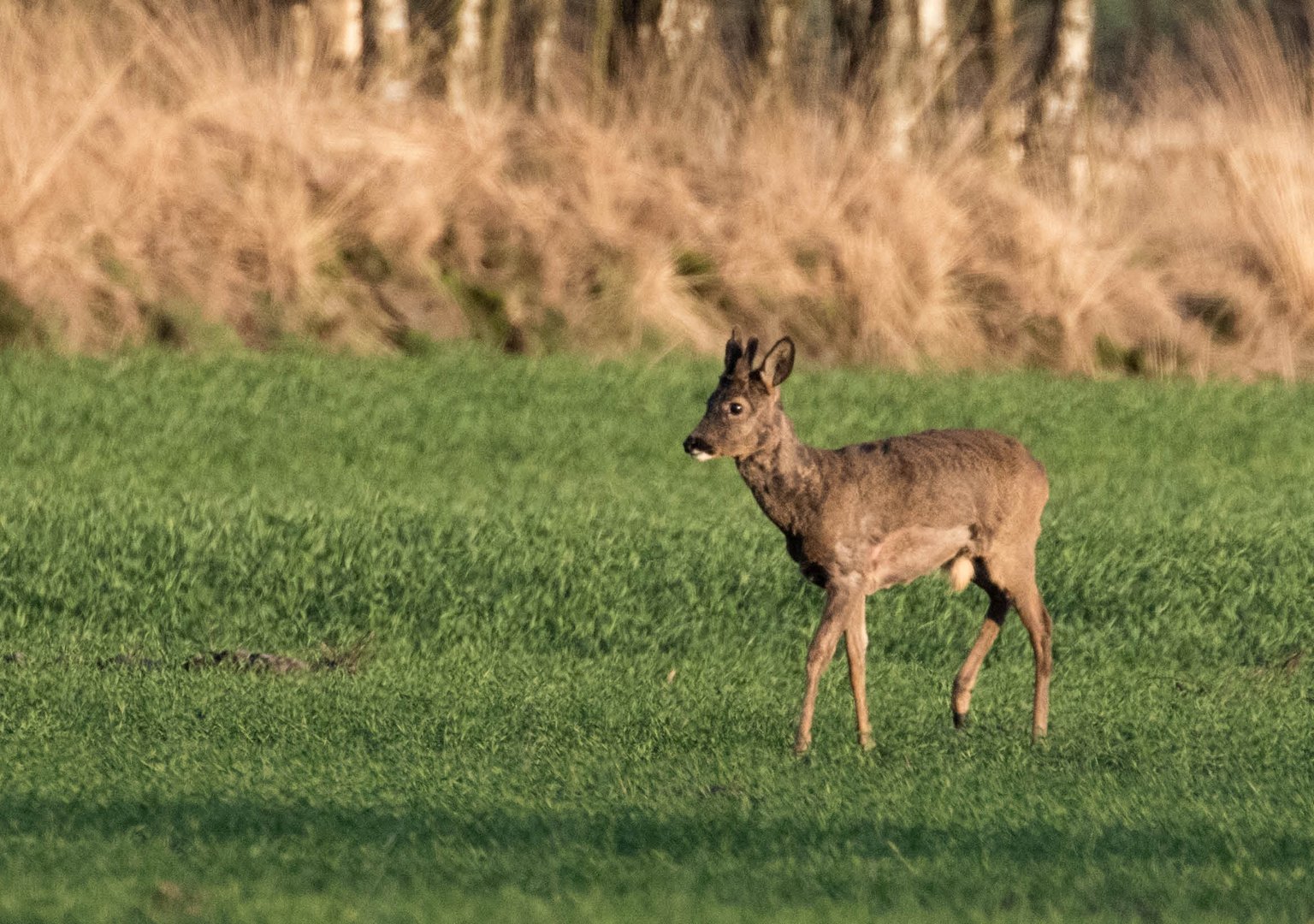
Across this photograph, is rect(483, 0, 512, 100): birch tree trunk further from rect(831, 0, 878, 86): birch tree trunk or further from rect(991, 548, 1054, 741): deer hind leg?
rect(991, 548, 1054, 741): deer hind leg

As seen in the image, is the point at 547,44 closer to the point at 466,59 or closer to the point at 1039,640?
the point at 466,59

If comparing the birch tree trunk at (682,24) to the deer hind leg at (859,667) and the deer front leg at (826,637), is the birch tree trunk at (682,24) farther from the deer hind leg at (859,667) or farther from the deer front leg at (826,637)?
the deer front leg at (826,637)

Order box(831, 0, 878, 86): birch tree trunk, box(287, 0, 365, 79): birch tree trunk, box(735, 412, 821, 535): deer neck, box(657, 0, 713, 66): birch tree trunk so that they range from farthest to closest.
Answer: box(657, 0, 713, 66): birch tree trunk < box(831, 0, 878, 86): birch tree trunk < box(287, 0, 365, 79): birch tree trunk < box(735, 412, 821, 535): deer neck

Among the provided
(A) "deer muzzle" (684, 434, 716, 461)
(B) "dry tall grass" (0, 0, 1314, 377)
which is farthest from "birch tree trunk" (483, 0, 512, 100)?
(A) "deer muzzle" (684, 434, 716, 461)

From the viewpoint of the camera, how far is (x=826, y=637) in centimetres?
842

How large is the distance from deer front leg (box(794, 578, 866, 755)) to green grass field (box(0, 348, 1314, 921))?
0.59ft

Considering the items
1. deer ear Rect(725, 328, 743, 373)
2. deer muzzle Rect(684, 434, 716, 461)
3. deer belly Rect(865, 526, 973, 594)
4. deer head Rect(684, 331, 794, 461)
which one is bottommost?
deer belly Rect(865, 526, 973, 594)

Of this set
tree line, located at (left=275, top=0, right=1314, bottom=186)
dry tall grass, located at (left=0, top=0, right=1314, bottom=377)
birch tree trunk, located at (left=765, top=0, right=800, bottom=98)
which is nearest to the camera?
dry tall grass, located at (left=0, top=0, right=1314, bottom=377)

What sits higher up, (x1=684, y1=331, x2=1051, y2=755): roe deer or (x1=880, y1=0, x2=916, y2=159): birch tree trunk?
(x1=880, y1=0, x2=916, y2=159): birch tree trunk

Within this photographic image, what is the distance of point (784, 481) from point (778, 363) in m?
0.43

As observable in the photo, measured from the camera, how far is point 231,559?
1184 cm

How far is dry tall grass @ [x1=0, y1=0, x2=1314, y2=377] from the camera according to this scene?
1698cm

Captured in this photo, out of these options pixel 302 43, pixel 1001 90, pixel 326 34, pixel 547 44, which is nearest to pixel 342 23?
pixel 326 34

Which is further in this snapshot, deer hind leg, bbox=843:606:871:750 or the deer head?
deer hind leg, bbox=843:606:871:750
